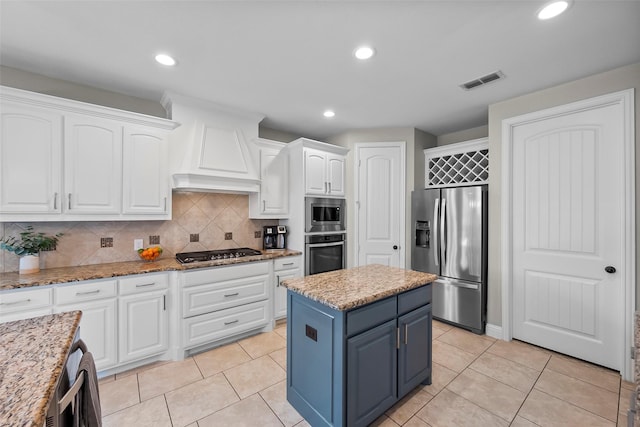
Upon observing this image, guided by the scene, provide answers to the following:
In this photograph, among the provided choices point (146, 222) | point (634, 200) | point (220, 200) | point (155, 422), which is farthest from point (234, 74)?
point (634, 200)

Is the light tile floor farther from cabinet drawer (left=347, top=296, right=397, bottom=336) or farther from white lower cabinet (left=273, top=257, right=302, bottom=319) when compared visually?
cabinet drawer (left=347, top=296, right=397, bottom=336)

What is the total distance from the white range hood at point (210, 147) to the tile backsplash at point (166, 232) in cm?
35

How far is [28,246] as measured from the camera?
2.19 meters

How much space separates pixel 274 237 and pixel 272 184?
0.72 metres

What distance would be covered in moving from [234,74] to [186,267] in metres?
1.78

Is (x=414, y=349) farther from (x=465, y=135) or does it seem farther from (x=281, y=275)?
(x=465, y=135)

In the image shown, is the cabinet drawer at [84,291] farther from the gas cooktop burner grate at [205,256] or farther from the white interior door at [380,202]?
the white interior door at [380,202]

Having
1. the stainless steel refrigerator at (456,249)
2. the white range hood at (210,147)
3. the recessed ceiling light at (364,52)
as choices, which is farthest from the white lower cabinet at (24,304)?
the stainless steel refrigerator at (456,249)

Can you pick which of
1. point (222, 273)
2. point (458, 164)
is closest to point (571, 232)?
point (458, 164)

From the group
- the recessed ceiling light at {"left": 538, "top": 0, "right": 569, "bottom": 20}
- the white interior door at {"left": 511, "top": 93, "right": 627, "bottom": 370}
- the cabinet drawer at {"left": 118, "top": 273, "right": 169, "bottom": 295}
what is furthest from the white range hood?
the white interior door at {"left": 511, "top": 93, "right": 627, "bottom": 370}

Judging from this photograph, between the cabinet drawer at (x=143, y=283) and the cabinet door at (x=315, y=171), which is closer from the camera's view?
the cabinet drawer at (x=143, y=283)

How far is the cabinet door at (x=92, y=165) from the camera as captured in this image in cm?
226

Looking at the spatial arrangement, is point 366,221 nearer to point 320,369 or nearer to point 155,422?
point 320,369

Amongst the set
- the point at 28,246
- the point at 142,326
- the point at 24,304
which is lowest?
the point at 142,326
